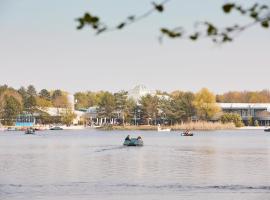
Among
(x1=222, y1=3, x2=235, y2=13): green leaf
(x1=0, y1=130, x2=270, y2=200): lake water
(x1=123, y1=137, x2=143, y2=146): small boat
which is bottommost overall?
(x1=0, y1=130, x2=270, y2=200): lake water

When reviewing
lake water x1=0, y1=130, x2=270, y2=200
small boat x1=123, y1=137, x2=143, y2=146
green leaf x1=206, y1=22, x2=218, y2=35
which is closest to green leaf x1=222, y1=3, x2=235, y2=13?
green leaf x1=206, y1=22, x2=218, y2=35

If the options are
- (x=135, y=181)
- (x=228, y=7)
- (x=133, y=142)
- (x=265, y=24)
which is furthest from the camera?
(x=133, y=142)

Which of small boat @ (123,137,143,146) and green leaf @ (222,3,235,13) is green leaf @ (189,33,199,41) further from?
small boat @ (123,137,143,146)

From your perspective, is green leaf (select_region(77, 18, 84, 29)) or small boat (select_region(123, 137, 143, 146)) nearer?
green leaf (select_region(77, 18, 84, 29))

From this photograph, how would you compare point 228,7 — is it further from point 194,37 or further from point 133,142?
point 133,142

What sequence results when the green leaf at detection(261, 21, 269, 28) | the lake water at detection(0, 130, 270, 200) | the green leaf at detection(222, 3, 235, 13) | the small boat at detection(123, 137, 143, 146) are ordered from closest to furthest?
the green leaf at detection(222, 3, 235, 13) → the green leaf at detection(261, 21, 269, 28) → the lake water at detection(0, 130, 270, 200) → the small boat at detection(123, 137, 143, 146)

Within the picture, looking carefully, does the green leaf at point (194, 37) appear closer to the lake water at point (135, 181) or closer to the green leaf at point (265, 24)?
the green leaf at point (265, 24)

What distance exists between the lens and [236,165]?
5700 cm

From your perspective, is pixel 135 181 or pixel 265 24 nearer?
pixel 265 24

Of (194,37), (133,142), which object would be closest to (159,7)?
(194,37)

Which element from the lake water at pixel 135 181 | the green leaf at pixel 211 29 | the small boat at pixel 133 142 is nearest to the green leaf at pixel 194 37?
the green leaf at pixel 211 29

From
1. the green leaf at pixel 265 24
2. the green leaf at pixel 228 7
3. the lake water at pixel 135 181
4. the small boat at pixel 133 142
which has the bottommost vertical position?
the lake water at pixel 135 181

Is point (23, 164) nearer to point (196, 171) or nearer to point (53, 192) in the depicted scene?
point (196, 171)

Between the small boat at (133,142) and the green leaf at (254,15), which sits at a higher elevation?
the green leaf at (254,15)
